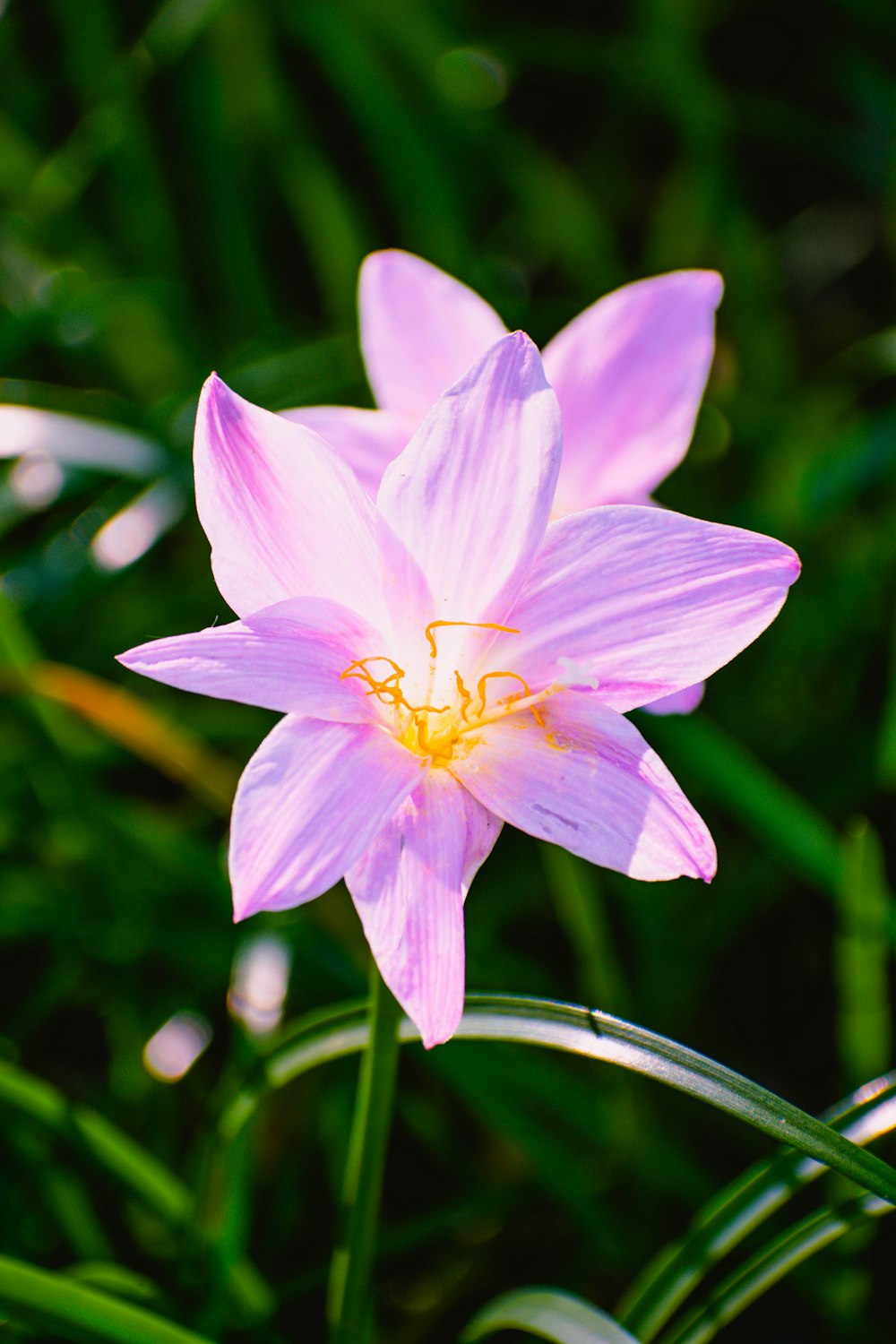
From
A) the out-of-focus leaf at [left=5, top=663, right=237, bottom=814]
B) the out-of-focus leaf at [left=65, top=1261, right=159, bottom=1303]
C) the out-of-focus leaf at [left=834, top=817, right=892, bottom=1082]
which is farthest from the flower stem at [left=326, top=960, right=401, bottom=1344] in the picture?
the out-of-focus leaf at [left=5, top=663, right=237, bottom=814]

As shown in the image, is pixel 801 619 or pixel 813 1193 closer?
pixel 813 1193

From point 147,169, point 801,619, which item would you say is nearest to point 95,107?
point 147,169

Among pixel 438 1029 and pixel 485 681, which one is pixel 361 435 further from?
pixel 438 1029

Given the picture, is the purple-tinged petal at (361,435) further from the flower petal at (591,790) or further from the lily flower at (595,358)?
the flower petal at (591,790)

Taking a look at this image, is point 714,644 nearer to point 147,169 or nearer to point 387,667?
point 387,667

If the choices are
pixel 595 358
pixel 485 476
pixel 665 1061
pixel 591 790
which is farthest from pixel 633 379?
pixel 665 1061

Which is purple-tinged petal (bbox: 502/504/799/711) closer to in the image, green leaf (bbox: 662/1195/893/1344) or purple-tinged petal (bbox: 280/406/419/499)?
purple-tinged petal (bbox: 280/406/419/499)
